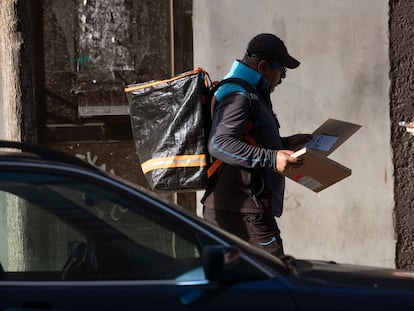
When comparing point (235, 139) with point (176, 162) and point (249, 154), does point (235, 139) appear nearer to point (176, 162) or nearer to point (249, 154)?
point (249, 154)

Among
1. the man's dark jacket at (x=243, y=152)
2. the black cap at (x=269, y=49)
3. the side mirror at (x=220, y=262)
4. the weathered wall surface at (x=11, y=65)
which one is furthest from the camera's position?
the weathered wall surface at (x=11, y=65)

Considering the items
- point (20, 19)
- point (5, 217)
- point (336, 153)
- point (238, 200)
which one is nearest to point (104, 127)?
point (20, 19)

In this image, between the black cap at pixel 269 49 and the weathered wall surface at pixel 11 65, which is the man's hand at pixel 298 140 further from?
the weathered wall surface at pixel 11 65

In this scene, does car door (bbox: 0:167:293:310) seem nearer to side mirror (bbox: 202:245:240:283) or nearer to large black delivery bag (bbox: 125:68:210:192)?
side mirror (bbox: 202:245:240:283)

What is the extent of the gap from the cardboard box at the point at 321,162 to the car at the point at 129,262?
1165 mm

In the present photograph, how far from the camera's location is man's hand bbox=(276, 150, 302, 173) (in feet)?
15.3

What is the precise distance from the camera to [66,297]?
3.25 metres

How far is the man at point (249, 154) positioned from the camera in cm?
479

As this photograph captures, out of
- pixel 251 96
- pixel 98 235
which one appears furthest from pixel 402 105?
pixel 98 235

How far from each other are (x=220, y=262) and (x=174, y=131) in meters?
1.99

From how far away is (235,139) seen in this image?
4.78 meters

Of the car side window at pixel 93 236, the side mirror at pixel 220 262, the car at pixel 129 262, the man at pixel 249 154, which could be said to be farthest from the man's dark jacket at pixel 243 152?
the side mirror at pixel 220 262

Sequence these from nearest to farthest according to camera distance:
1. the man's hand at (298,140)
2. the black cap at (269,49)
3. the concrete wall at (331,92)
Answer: the black cap at (269,49)
the man's hand at (298,140)
the concrete wall at (331,92)

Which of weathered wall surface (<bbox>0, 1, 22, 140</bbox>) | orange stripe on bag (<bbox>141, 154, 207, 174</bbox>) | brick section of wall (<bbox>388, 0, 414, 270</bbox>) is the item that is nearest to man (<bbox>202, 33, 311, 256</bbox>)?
orange stripe on bag (<bbox>141, 154, 207, 174</bbox>)
